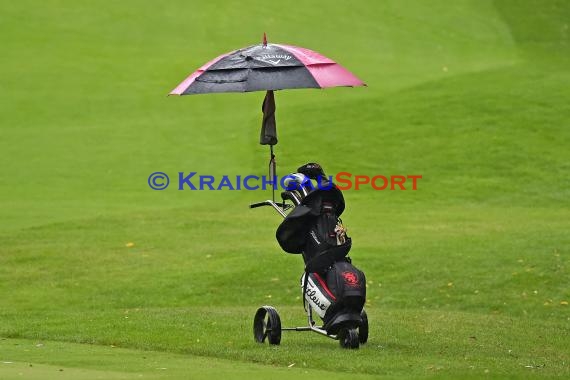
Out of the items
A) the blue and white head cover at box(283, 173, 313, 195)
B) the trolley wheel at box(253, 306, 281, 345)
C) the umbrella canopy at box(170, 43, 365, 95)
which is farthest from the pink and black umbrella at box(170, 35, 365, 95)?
the trolley wheel at box(253, 306, 281, 345)

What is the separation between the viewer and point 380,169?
29.1 meters

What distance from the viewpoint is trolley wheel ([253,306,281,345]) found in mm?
12234

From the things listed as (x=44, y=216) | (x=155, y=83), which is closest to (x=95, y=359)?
(x=44, y=216)

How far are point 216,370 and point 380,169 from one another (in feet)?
62.7

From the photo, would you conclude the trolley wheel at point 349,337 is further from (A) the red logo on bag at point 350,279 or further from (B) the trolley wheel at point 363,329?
(A) the red logo on bag at point 350,279

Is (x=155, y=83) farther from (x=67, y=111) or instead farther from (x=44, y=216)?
(x=44, y=216)

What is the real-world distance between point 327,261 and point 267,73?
1862mm

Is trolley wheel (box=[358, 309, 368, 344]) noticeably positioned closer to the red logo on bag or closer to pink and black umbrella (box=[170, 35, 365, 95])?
the red logo on bag

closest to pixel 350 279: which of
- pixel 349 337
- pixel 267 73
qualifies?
pixel 349 337

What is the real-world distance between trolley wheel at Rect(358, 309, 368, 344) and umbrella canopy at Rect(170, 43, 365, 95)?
7.15 ft

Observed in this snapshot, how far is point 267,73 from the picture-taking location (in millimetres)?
12062

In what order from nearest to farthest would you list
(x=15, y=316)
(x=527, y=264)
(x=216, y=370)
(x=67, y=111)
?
(x=216, y=370) < (x=15, y=316) < (x=527, y=264) < (x=67, y=111)

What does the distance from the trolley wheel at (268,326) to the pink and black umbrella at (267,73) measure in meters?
2.15

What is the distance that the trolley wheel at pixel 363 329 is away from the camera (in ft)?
39.3
